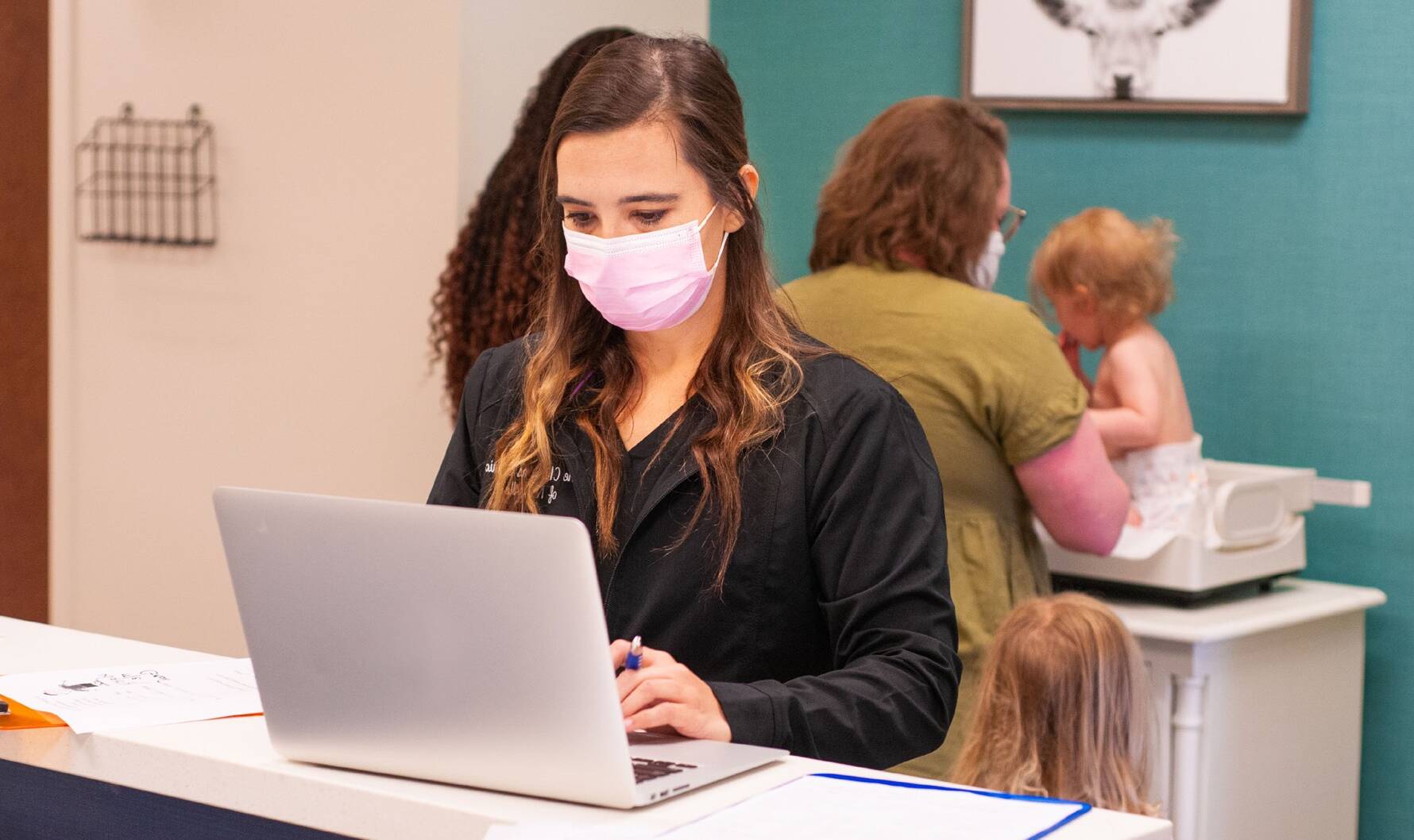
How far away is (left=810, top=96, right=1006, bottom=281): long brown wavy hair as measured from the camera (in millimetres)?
2396

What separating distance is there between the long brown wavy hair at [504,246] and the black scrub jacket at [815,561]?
1.15 meters

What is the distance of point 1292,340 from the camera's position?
10.1 ft

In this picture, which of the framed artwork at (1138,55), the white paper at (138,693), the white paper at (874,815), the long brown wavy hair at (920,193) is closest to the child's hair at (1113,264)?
the framed artwork at (1138,55)

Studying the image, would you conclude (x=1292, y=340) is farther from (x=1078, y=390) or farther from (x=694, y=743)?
(x=694, y=743)

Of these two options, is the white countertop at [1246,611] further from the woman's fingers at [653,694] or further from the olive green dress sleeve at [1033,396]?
the woman's fingers at [653,694]

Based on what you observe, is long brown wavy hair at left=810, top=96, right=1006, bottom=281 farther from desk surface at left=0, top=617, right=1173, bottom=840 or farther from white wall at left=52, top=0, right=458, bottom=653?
desk surface at left=0, top=617, right=1173, bottom=840

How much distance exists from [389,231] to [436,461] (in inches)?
17.8

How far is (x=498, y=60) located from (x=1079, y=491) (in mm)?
1437

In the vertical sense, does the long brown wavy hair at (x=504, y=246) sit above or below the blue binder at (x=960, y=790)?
above

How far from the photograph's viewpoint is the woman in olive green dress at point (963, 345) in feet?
7.59

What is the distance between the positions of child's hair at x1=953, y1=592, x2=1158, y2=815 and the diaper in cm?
61

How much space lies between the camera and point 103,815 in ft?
4.86

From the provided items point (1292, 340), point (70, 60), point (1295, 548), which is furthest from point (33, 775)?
point (70, 60)

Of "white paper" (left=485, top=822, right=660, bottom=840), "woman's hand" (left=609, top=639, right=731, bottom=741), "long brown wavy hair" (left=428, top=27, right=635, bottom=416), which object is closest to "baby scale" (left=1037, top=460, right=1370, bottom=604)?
"long brown wavy hair" (left=428, top=27, right=635, bottom=416)
